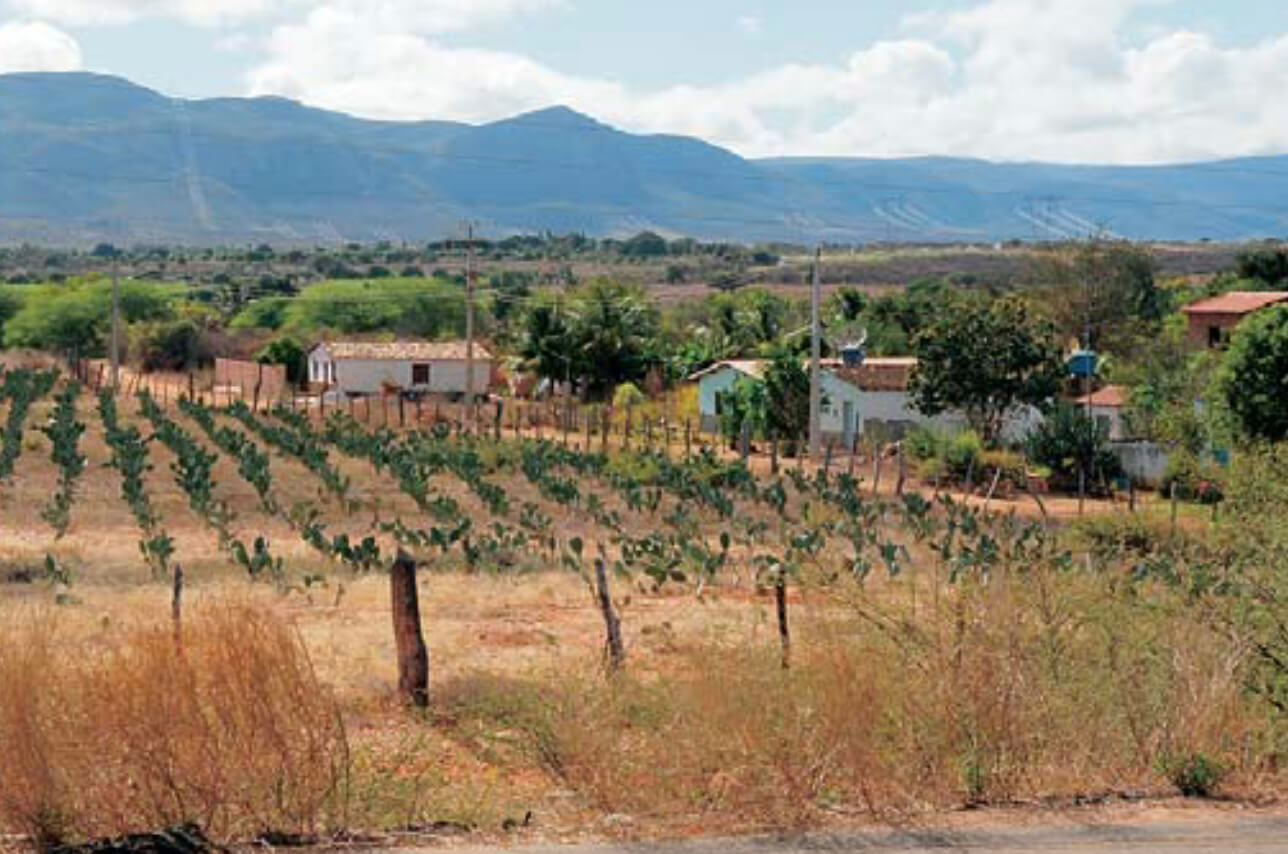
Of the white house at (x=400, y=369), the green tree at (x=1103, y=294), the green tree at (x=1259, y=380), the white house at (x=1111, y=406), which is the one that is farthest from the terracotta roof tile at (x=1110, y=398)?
the white house at (x=400, y=369)

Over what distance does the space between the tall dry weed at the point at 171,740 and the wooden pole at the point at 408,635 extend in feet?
12.5

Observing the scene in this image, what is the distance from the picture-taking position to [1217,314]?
65125 mm

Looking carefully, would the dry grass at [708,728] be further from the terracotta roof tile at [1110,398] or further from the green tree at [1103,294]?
the green tree at [1103,294]

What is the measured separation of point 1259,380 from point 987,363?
861 centimetres

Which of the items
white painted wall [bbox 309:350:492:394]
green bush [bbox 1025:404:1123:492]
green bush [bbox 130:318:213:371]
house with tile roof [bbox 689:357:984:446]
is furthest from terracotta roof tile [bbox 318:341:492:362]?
green bush [bbox 1025:404:1123:492]

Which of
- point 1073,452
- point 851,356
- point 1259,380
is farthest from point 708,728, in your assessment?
point 851,356

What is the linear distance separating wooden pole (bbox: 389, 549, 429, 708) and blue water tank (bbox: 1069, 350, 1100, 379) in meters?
44.6

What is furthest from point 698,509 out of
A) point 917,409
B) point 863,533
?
point 917,409

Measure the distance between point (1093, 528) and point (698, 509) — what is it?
8.92 m

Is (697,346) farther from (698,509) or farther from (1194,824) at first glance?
(1194,824)

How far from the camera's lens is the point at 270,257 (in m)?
170

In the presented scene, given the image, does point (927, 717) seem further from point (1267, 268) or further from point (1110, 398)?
point (1267, 268)

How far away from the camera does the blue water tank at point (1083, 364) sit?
57891 mm

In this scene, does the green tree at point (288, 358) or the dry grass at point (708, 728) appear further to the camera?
the green tree at point (288, 358)
